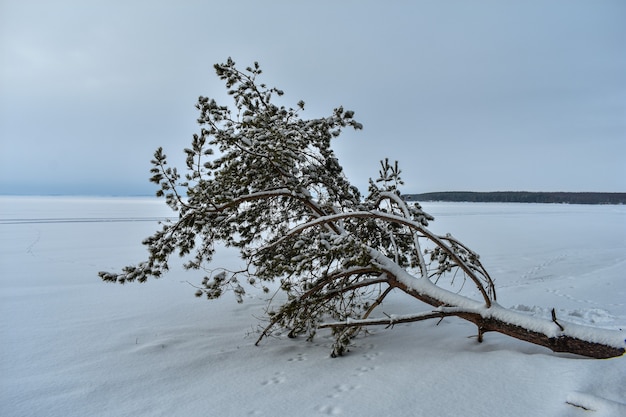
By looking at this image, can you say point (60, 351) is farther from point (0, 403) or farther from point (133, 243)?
point (133, 243)

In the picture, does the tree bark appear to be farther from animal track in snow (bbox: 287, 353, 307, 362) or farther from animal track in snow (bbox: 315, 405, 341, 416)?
animal track in snow (bbox: 315, 405, 341, 416)

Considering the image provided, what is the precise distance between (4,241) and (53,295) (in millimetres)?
9776

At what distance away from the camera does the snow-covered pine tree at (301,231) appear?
3953 mm

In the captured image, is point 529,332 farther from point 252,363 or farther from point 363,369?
point 252,363

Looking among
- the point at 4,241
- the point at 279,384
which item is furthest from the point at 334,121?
the point at 4,241

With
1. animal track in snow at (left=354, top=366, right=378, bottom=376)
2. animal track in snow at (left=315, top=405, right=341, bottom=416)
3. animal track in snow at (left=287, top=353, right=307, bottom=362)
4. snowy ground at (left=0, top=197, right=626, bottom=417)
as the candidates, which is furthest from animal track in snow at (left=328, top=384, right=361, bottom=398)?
animal track in snow at (left=287, top=353, right=307, bottom=362)

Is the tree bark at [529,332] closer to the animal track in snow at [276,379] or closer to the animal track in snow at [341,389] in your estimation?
the animal track in snow at [341,389]

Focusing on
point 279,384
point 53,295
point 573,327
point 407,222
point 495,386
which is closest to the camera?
point 495,386

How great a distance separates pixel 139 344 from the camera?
4605 millimetres

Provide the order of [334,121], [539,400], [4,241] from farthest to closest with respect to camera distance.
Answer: [4,241], [334,121], [539,400]

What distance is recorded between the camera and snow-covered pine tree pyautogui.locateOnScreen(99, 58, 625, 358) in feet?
13.0

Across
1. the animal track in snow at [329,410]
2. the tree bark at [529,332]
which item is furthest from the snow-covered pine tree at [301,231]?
the animal track in snow at [329,410]

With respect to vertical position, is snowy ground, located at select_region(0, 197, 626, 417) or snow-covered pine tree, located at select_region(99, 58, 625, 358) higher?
snow-covered pine tree, located at select_region(99, 58, 625, 358)

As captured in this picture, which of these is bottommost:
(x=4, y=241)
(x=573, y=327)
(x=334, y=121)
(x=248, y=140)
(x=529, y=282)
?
(x=529, y=282)
